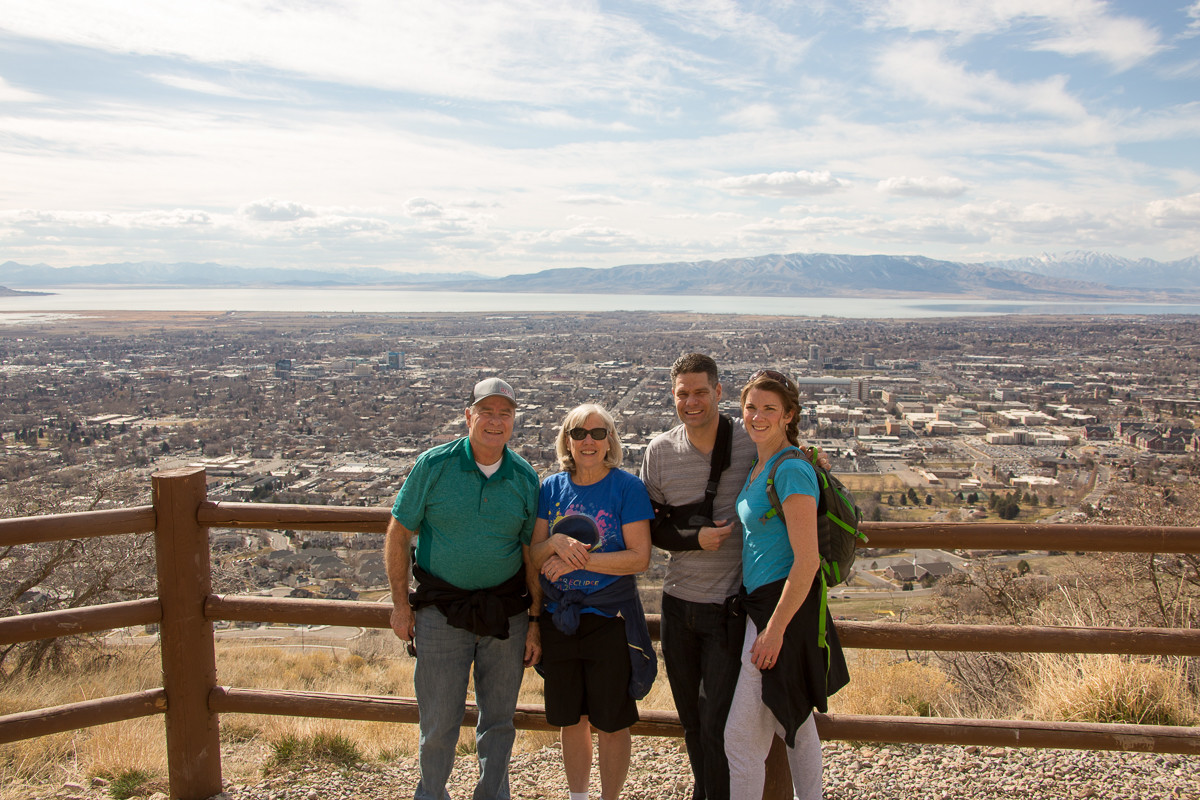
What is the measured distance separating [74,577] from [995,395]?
46.6m

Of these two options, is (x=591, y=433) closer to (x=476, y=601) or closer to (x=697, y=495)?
(x=697, y=495)

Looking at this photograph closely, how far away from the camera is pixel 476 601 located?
290 cm

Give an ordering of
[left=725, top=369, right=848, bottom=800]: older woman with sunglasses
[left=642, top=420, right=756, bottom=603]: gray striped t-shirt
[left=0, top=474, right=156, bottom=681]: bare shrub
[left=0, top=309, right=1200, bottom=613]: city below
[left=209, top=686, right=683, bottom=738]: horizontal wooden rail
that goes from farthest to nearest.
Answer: [left=0, top=309, right=1200, bottom=613]: city below
[left=0, top=474, right=156, bottom=681]: bare shrub
[left=209, top=686, right=683, bottom=738]: horizontal wooden rail
[left=642, top=420, right=756, bottom=603]: gray striped t-shirt
[left=725, top=369, right=848, bottom=800]: older woman with sunglasses

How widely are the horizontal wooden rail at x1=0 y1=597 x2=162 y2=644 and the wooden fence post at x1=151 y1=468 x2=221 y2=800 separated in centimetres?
8

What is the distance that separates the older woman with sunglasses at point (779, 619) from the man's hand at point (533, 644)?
802 mm

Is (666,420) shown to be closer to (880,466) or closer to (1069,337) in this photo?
(880,466)

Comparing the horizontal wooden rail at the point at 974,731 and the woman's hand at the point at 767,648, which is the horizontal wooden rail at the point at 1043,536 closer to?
the woman's hand at the point at 767,648

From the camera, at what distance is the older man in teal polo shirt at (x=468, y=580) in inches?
116

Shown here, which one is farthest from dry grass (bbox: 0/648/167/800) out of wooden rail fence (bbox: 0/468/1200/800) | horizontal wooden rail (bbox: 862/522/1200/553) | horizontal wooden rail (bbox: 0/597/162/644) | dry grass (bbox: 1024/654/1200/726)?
dry grass (bbox: 1024/654/1200/726)

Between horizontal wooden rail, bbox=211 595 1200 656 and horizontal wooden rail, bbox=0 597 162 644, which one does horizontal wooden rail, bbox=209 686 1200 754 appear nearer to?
horizontal wooden rail, bbox=211 595 1200 656

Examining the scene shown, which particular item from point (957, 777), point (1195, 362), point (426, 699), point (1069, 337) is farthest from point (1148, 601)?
point (1069, 337)

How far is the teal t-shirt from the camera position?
104 inches

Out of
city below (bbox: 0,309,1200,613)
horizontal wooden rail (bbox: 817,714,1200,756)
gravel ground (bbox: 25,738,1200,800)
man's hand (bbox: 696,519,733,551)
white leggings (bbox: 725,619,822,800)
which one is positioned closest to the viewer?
white leggings (bbox: 725,619,822,800)

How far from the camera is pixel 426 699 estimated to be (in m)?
3.01
